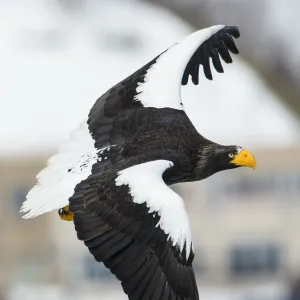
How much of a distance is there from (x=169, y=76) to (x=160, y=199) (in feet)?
4.59

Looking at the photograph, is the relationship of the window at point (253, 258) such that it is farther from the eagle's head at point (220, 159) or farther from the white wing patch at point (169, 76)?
the eagle's head at point (220, 159)

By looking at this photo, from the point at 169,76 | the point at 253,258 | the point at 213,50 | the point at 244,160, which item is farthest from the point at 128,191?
the point at 253,258

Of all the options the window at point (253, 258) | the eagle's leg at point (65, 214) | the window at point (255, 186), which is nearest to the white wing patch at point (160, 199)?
the eagle's leg at point (65, 214)

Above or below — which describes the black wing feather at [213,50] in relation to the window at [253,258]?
below

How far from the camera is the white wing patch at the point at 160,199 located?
28.9ft

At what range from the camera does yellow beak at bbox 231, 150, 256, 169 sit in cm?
979

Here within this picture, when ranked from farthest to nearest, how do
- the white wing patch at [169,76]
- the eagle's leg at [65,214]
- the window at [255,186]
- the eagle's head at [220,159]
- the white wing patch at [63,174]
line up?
the window at [255,186] < the white wing patch at [169,76] < the eagle's head at [220,159] < the eagle's leg at [65,214] < the white wing patch at [63,174]

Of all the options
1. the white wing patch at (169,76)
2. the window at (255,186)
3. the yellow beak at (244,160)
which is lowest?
the yellow beak at (244,160)

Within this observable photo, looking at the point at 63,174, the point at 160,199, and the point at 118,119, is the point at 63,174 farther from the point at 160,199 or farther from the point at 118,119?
the point at 160,199

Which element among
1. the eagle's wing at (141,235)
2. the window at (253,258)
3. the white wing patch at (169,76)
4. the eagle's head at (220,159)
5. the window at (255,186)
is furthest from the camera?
the window at (255,186)

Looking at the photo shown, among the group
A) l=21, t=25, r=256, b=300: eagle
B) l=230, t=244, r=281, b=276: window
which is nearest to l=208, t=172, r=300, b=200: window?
l=230, t=244, r=281, b=276: window

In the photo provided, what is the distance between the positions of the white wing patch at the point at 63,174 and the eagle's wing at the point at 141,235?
30cm

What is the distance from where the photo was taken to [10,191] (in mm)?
29328

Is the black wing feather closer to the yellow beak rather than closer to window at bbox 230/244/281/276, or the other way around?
the yellow beak
